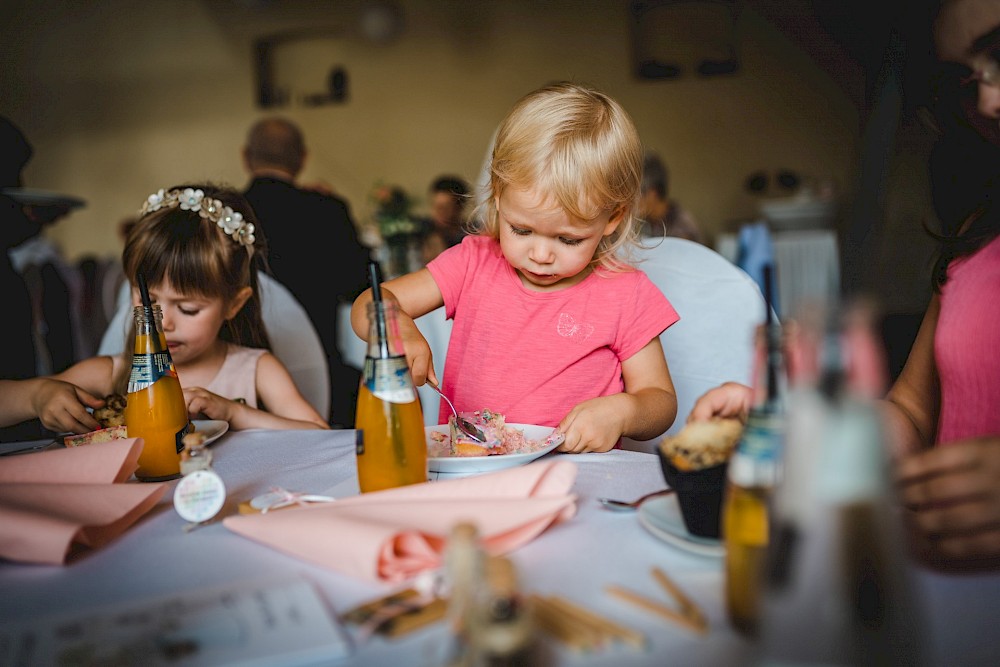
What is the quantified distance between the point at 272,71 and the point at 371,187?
1529 mm

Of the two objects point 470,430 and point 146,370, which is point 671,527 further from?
point 146,370

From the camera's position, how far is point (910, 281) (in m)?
4.21

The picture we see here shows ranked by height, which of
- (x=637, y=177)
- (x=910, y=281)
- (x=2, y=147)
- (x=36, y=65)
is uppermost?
(x=36, y=65)

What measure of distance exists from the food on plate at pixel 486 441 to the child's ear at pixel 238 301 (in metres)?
0.77

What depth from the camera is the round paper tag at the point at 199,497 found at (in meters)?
0.76

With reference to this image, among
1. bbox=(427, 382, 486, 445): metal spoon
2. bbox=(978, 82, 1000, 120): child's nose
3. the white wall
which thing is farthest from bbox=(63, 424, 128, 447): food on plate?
the white wall

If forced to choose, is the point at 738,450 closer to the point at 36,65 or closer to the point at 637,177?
the point at 637,177

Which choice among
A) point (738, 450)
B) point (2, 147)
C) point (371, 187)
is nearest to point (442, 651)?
point (738, 450)

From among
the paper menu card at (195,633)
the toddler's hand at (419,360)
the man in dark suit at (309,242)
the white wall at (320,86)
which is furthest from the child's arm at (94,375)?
the white wall at (320,86)

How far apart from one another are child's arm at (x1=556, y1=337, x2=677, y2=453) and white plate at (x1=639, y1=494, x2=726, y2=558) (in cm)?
27

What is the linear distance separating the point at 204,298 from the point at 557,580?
1.22m

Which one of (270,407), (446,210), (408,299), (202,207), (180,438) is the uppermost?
(446,210)

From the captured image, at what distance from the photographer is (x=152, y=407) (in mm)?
957

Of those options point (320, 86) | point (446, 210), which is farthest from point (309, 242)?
point (320, 86)
